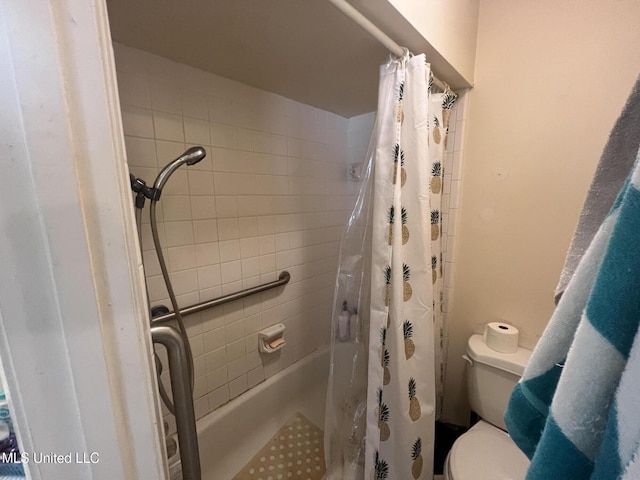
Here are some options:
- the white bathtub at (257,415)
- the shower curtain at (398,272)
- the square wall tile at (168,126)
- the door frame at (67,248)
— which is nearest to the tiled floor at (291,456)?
the white bathtub at (257,415)

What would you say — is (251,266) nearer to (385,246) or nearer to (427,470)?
(385,246)

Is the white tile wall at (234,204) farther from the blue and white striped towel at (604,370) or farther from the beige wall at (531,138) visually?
the blue and white striped towel at (604,370)

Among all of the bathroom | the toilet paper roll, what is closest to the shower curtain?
the bathroom

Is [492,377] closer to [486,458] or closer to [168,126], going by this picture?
[486,458]

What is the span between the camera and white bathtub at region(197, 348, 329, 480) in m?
1.21

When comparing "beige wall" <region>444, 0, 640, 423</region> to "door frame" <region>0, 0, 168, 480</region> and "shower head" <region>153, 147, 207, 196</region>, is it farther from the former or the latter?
"door frame" <region>0, 0, 168, 480</region>

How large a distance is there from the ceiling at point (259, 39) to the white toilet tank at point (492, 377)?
4.33 ft

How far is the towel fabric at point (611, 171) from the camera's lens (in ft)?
1.13

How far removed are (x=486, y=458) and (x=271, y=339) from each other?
1.06m

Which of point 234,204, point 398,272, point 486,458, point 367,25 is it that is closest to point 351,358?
point 398,272

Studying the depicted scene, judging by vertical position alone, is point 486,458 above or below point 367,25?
below

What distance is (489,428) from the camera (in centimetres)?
110

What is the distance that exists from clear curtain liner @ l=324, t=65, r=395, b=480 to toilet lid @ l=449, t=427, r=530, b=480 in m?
0.37

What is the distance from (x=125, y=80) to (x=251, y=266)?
91cm
